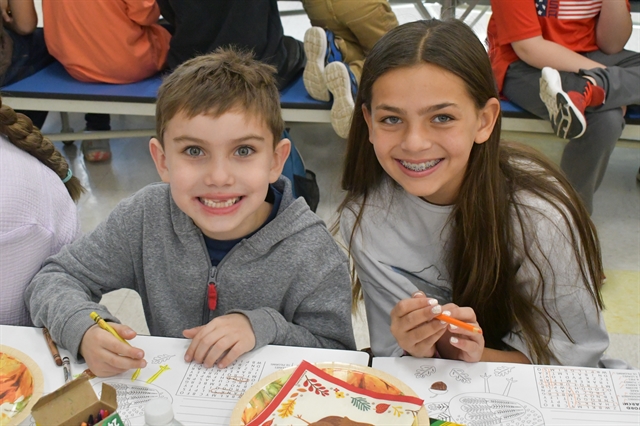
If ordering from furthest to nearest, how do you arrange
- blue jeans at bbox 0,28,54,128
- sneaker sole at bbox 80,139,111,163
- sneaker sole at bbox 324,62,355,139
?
1. sneaker sole at bbox 80,139,111,163
2. blue jeans at bbox 0,28,54,128
3. sneaker sole at bbox 324,62,355,139

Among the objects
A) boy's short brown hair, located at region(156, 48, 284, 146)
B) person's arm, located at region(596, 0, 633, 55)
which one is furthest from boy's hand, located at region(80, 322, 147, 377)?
person's arm, located at region(596, 0, 633, 55)

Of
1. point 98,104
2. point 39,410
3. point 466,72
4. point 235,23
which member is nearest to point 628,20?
point 235,23

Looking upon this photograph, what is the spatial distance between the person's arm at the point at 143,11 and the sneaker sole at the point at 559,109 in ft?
5.03

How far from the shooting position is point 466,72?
3.81 feet

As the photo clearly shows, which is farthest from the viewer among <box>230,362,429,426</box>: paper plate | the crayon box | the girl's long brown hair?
the girl's long brown hair

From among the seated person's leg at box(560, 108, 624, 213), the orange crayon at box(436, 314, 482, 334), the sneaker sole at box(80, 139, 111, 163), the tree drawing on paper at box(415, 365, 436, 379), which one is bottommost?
the sneaker sole at box(80, 139, 111, 163)

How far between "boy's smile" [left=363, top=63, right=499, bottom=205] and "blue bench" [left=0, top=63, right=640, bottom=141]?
1.41 metres

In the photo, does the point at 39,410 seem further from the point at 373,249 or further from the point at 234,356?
the point at 373,249

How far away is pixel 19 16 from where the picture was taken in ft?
8.83

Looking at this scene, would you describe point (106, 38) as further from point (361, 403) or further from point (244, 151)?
point (361, 403)

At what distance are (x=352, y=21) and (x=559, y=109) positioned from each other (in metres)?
0.87

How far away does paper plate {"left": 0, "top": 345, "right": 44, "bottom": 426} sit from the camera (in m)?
0.89

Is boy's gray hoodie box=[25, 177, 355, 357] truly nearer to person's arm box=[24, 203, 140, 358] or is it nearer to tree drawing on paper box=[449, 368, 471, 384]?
person's arm box=[24, 203, 140, 358]

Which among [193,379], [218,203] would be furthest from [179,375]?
[218,203]
